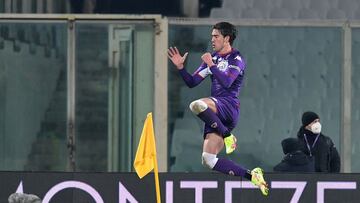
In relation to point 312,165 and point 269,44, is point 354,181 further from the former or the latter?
point 269,44

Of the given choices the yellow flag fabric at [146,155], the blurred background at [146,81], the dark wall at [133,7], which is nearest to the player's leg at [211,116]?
the yellow flag fabric at [146,155]

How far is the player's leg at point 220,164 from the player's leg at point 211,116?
0.13 meters

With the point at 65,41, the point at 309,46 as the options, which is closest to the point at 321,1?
the point at 309,46

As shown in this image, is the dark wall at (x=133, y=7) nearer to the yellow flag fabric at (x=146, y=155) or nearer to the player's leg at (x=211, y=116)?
the yellow flag fabric at (x=146, y=155)

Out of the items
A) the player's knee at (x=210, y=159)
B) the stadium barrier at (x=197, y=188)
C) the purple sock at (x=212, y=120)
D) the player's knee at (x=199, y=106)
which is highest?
the player's knee at (x=199, y=106)

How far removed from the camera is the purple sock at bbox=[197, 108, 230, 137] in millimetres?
11977

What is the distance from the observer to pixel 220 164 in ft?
41.1

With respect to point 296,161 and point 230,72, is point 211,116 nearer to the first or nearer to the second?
point 230,72

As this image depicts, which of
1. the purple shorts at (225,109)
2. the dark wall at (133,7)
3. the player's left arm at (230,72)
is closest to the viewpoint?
the player's left arm at (230,72)

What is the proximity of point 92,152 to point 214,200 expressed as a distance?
3693 millimetres

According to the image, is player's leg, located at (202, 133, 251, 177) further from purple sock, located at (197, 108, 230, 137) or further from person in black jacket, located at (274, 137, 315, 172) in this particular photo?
person in black jacket, located at (274, 137, 315, 172)

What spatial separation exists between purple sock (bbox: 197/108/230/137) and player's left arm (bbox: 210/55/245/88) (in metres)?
0.36

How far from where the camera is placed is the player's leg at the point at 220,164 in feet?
40.4

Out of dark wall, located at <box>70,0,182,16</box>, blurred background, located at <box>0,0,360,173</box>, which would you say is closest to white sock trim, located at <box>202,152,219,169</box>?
blurred background, located at <box>0,0,360,173</box>
